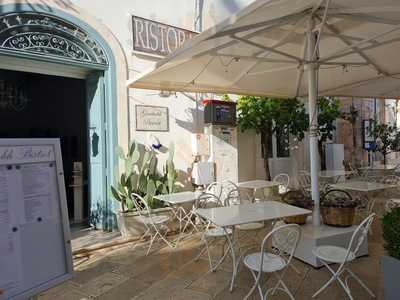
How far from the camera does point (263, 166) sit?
711cm

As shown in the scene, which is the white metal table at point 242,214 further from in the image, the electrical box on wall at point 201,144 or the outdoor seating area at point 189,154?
the electrical box on wall at point 201,144

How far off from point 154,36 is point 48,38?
1755 millimetres

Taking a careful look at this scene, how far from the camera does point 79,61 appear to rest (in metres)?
4.61

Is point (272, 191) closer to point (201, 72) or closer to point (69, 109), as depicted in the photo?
point (201, 72)

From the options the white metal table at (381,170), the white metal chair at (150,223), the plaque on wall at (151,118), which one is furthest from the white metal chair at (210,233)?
the white metal table at (381,170)

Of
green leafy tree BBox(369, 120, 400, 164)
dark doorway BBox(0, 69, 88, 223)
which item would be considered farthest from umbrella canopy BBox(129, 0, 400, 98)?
green leafy tree BBox(369, 120, 400, 164)

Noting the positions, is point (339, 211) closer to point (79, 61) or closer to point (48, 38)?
point (79, 61)

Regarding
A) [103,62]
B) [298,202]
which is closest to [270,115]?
[298,202]

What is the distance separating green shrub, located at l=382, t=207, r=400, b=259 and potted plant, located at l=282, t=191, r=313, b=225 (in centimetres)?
120

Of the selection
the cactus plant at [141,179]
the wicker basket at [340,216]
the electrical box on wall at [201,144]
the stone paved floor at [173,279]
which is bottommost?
the stone paved floor at [173,279]

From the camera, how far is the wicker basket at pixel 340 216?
3539 mm

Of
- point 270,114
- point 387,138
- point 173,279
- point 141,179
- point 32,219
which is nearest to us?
point 32,219

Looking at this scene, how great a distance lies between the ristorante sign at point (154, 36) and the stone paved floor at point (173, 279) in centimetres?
335

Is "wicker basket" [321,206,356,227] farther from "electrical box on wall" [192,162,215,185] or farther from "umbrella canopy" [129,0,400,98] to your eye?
"electrical box on wall" [192,162,215,185]
